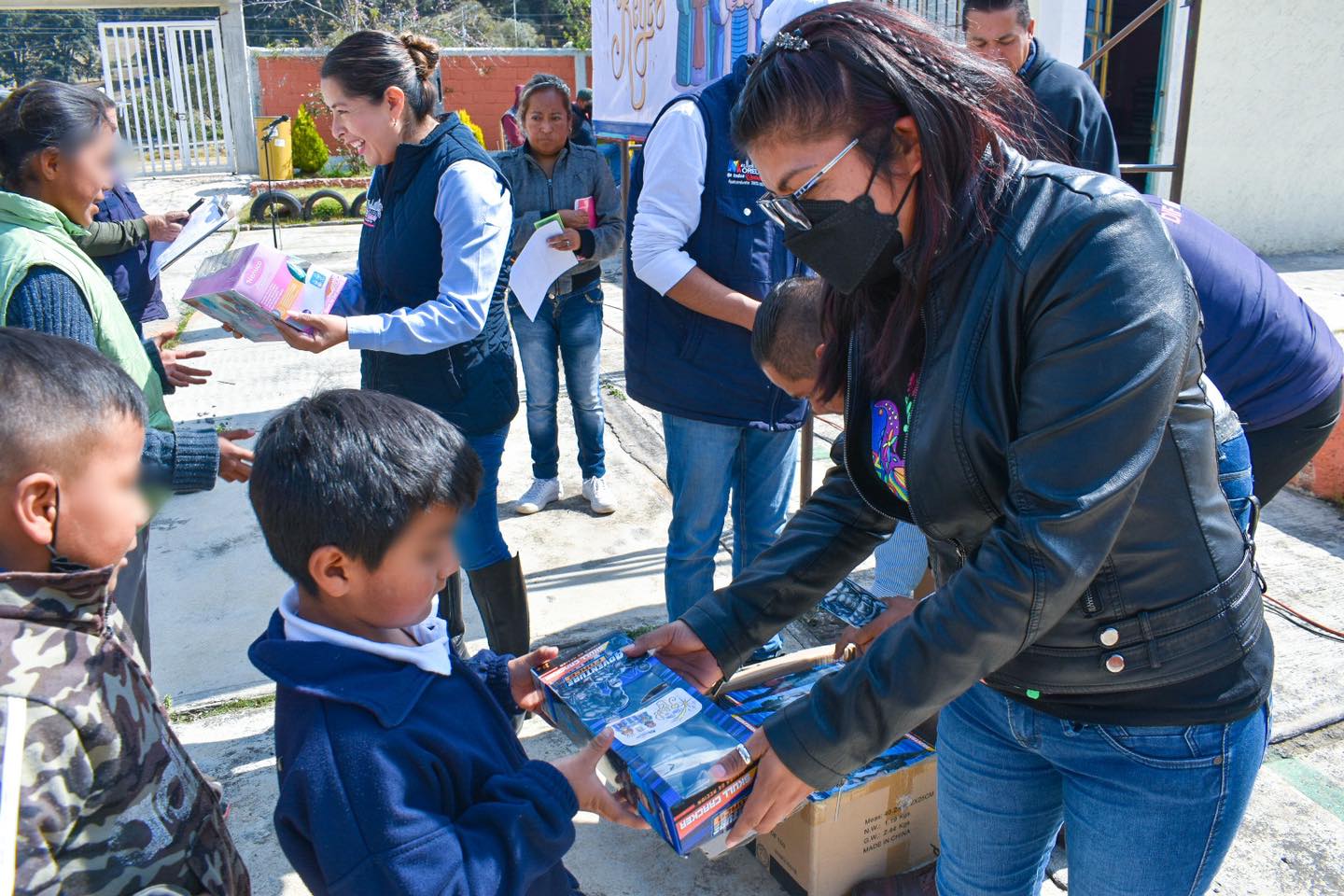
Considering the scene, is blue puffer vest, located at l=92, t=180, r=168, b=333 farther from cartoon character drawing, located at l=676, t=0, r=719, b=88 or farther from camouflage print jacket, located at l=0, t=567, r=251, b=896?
camouflage print jacket, located at l=0, t=567, r=251, b=896

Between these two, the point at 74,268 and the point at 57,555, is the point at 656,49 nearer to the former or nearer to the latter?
the point at 74,268

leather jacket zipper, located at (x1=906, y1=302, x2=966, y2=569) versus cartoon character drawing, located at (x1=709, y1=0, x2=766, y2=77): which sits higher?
cartoon character drawing, located at (x1=709, y1=0, x2=766, y2=77)

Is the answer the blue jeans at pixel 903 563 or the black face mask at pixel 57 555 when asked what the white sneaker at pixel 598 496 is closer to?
the blue jeans at pixel 903 563

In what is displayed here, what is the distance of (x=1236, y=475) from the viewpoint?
149 cm

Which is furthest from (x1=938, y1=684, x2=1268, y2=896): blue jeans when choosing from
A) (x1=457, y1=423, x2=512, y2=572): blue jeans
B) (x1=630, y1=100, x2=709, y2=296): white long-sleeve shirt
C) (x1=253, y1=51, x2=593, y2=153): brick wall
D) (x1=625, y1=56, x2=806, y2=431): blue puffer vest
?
(x1=253, y1=51, x2=593, y2=153): brick wall

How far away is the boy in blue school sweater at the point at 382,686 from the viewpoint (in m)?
1.25

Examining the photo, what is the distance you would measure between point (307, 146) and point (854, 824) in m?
17.6

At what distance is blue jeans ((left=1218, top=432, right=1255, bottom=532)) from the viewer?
1.48m

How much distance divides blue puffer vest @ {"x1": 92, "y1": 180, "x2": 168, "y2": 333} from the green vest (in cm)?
149

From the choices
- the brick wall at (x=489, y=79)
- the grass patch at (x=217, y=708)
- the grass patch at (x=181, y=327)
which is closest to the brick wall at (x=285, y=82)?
the brick wall at (x=489, y=79)

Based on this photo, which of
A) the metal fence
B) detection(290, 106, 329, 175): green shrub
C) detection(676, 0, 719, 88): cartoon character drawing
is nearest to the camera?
detection(676, 0, 719, 88): cartoon character drawing

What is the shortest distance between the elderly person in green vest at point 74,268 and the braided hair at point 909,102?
143 centimetres

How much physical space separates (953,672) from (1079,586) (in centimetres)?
19

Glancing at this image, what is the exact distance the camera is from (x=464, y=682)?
1502mm
